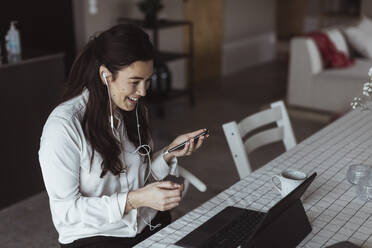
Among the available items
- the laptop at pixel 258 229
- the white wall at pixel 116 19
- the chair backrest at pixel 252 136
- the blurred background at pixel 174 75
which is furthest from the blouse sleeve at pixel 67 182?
the white wall at pixel 116 19

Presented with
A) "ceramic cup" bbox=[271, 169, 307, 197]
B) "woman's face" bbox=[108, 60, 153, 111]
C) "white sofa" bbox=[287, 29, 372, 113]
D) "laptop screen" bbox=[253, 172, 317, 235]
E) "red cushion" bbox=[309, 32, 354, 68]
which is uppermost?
"woman's face" bbox=[108, 60, 153, 111]

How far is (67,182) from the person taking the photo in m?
1.46

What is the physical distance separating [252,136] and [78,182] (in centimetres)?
89

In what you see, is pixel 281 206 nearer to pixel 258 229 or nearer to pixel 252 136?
pixel 258 229

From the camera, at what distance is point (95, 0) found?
453cm

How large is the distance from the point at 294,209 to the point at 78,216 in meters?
0.64

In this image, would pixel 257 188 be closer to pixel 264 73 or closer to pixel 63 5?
pixel 63 5

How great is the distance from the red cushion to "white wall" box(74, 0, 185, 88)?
155 cm

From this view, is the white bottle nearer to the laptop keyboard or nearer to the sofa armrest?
the laptop keyboard

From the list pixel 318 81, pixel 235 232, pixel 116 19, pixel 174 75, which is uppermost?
pixel 116 19

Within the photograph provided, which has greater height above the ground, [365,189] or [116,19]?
[116,19]

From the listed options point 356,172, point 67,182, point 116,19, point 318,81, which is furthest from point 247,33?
point 67,182

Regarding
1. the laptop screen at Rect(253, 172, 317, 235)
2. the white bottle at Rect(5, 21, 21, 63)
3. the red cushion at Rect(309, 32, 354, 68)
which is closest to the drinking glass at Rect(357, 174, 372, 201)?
the laptop screen at Rect(253, 172, 317, 235)

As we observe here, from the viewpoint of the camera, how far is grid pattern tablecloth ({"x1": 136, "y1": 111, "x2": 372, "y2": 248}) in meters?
1.36
